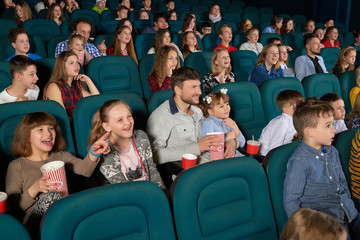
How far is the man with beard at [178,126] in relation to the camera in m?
1.96

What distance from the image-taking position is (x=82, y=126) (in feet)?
6.55

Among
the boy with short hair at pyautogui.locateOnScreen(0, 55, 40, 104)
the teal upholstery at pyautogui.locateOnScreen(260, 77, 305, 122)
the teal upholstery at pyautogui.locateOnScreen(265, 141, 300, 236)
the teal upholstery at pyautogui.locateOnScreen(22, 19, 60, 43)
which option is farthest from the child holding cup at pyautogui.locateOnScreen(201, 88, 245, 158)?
the teal upholstery at pyautogui.locateOnScreen(22, 19, 60, 43)

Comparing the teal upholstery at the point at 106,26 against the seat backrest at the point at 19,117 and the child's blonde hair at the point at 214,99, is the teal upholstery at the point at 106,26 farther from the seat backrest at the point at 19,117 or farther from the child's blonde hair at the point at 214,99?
the seat backrest at the point at 19,117

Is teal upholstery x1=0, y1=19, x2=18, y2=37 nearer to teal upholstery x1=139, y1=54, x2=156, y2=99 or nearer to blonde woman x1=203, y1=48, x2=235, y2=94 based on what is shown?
teal upholstery x1=139, y1=54, x2=156, y2=99

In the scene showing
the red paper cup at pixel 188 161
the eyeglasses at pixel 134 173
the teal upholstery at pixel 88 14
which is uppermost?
the teal upholstery at pixel 88 14

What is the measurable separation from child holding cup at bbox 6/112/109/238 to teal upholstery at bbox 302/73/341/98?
6.55ft

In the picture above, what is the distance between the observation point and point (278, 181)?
4.67 feet

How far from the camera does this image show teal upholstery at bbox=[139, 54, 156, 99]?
328 cm

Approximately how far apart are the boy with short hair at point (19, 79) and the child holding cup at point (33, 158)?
830 mm

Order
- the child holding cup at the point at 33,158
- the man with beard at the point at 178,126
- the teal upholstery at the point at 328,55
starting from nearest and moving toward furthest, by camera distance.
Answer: the child holding cup at the point at 33,158
the man with beard at the point at 178,126
the teal upholstery at the point at 328,55

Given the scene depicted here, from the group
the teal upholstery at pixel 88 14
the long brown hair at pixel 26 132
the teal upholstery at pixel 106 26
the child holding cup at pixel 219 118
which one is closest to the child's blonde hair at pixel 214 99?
the child holding cup at pixel 219 118

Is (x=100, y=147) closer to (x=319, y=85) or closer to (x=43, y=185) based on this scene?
(x=43, y=185)

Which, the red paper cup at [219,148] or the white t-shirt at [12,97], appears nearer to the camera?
the red paper cup at [219,148]

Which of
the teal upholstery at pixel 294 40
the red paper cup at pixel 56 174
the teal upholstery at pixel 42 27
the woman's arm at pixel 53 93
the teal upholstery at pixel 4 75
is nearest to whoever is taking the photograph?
the red paper cup at pixel 56 174
